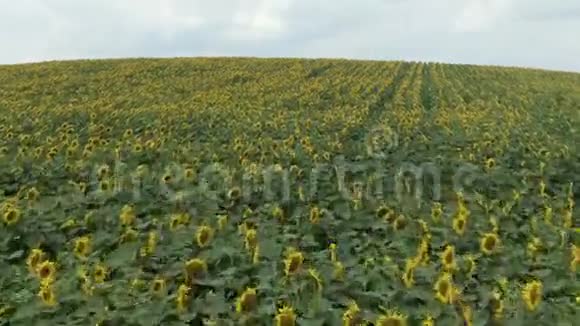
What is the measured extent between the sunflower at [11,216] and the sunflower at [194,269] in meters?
2.29

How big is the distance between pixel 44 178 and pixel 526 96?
17210mm

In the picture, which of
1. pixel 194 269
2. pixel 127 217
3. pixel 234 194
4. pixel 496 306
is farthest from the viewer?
pixel 234 194

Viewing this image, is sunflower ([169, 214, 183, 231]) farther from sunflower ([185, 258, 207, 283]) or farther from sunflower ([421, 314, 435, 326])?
sunflower ([421, 314, 435, 326])

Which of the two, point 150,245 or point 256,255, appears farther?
point 150,245

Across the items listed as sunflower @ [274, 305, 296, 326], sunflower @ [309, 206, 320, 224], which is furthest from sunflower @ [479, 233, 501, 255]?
sunflower @ [274, 305, 296, 326]

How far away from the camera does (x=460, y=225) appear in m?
6.13

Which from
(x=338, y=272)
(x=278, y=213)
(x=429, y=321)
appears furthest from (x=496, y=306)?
(x=278, y=213)

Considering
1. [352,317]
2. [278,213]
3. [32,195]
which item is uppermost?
[32,195]

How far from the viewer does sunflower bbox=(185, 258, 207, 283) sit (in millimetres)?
5031

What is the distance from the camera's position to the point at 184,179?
812 cm

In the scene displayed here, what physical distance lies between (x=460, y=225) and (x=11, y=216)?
405cm

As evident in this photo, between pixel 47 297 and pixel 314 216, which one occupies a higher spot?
pixel 314 216
